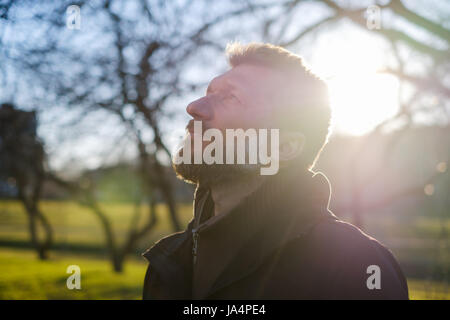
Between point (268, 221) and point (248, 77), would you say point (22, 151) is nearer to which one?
point (248, 77)

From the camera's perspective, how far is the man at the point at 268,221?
168 centimetres

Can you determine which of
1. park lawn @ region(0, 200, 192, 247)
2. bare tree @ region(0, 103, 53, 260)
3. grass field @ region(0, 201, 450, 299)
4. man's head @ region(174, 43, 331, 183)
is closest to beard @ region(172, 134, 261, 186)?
man's head @ region(174, 43, 331, 183)

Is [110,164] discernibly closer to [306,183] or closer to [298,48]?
[298,48]

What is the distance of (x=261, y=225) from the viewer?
181cm

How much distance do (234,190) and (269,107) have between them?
42 centimetres

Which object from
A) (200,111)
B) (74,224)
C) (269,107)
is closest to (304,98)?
(269,107)

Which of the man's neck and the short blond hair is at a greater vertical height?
the short blond hair

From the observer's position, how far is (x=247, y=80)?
208 cm

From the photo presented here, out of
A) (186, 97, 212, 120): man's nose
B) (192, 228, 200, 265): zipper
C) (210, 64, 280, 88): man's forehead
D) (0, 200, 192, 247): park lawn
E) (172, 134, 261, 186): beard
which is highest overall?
(210, 64, 280, 88): man's forehead

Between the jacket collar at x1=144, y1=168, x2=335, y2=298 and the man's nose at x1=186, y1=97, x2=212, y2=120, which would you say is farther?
the man's nose at x1=186, y1=97, x2=212, y2=120

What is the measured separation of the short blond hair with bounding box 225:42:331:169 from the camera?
2.08m

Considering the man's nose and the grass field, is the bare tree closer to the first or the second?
the grass field
